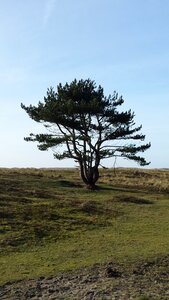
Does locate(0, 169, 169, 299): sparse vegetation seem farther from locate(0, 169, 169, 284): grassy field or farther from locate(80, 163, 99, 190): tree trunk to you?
locate(80, 163, 99, 190): tree trunk

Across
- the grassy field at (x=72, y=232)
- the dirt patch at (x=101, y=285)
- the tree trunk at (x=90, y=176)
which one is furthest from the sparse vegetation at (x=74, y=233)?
the tree trunk at (x=90, y=176)

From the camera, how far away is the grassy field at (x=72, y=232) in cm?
1423

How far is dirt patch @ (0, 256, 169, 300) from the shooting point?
10.0 meters

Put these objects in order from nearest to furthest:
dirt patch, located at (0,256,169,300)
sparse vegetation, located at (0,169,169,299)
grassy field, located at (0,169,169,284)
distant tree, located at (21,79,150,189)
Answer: dirt patch, located at (0,256,169,300) → sparse vegetation, located at (0,169,169,299) → grassy field, located at (0,169,169,284) → distant tree, located at (21,79,150,189)

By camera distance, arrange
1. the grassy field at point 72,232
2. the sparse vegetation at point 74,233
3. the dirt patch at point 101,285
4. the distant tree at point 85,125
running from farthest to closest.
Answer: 1. the distant tree at point 85,125
2. the grassy field at point 72,232
3. the sparse vegetation at point 74,233
4. the dirt patch at point 101,285

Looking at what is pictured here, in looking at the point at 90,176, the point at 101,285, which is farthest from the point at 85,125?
the point at 101,285

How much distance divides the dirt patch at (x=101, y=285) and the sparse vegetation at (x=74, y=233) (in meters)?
0.21

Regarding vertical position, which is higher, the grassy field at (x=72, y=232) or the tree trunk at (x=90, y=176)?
the tree trunk at (x=90, y=176)

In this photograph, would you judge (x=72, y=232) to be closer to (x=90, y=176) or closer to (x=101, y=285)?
(x=101, y=285)

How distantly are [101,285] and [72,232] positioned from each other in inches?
341

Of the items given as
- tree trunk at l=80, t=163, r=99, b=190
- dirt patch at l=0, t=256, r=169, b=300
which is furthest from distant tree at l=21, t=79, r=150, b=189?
dirt patch at l=0, t=256, r=169, b=300

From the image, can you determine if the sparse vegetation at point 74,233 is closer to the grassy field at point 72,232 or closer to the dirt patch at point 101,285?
the grassy field at point 72,232

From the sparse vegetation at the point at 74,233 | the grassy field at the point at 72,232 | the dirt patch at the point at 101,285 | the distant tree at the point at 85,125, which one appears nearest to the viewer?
the dirt patch at the point at 101,285

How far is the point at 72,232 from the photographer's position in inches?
766
